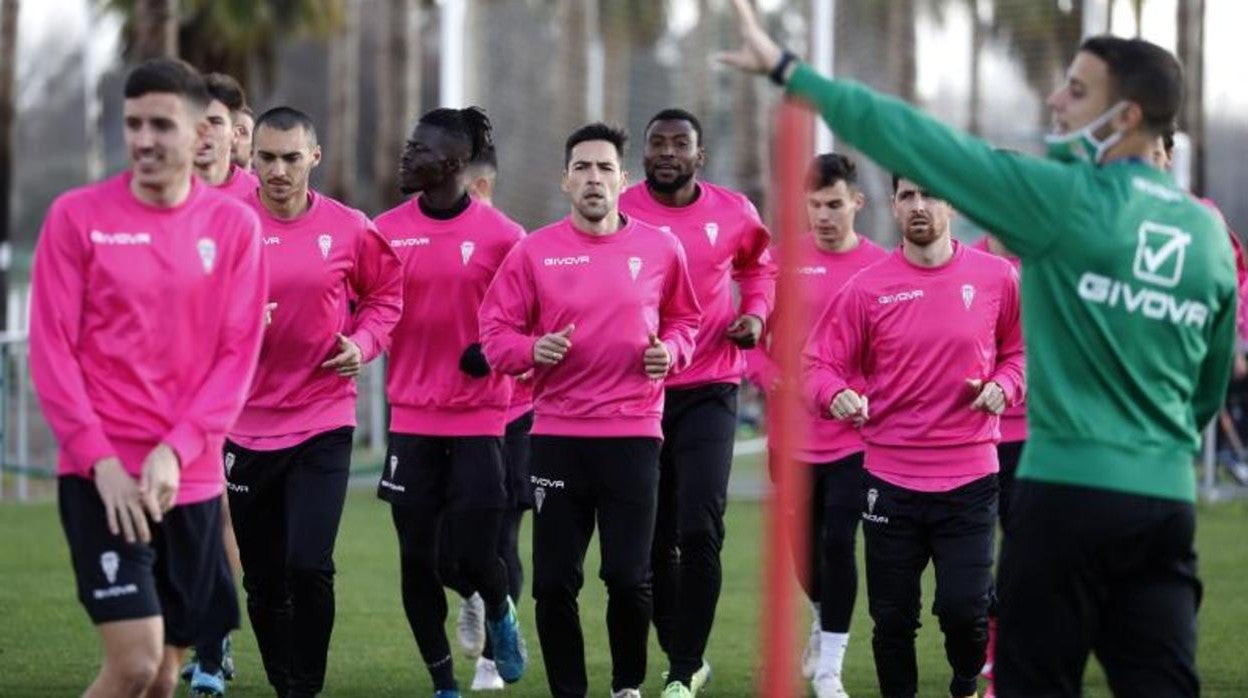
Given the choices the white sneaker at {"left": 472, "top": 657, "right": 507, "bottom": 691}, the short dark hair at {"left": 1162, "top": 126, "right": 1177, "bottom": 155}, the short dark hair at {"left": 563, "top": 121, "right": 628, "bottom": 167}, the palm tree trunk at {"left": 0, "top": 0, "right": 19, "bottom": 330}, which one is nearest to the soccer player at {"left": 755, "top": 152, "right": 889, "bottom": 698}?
the short dark hair at {"left": 563, "top": 121, "right": 628, "bottom": 167}

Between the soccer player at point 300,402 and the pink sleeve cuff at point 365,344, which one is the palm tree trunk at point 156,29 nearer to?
the soccer player at point 300,402

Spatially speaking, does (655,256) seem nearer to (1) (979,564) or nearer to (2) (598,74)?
(1) (979,564)

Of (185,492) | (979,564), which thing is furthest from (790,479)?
(979,564)

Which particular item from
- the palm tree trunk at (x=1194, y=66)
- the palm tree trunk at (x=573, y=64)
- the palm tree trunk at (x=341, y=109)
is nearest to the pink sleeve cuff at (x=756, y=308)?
the palm tree trunk at (x=573, y=64)

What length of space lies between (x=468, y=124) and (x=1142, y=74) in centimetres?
518

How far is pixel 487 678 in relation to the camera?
39.0 ft

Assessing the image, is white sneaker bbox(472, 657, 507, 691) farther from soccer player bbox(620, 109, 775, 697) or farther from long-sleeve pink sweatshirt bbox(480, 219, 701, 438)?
long-sleeve pink sweatshirt bbox(480, 219, 701, 438)

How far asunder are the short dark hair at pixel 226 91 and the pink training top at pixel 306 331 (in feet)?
2.47

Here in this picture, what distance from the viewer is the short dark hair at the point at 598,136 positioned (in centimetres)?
1060

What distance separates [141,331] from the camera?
7586 millimetres

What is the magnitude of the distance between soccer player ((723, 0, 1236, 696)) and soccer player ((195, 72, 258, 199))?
12.7 feet

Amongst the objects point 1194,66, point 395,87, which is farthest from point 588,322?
point 395,87

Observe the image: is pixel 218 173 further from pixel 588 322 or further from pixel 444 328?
pixel 588 322

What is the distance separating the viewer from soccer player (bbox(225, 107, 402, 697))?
10.2 m
